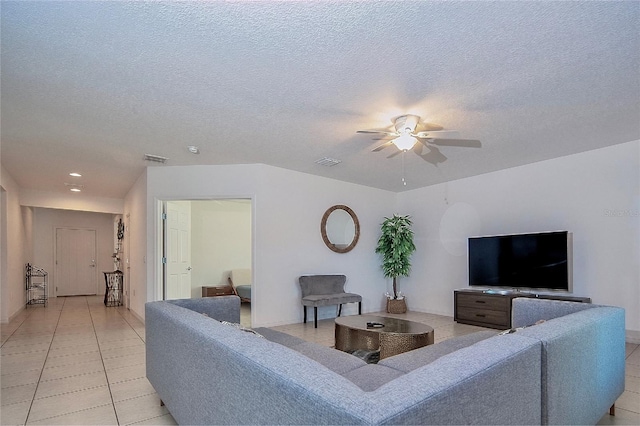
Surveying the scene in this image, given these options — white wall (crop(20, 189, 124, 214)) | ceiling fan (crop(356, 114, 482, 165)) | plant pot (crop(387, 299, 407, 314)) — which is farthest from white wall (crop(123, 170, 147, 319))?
plant pot (crop(387, 299, 407, 314))

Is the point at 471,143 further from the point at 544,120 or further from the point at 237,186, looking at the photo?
the point at 237,186

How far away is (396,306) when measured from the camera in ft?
21.2

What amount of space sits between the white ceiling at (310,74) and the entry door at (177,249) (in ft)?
5.00

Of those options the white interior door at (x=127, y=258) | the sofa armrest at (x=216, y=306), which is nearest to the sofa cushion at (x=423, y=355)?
the sofa armrest at (x=216, y=306)

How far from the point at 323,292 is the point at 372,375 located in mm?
3833

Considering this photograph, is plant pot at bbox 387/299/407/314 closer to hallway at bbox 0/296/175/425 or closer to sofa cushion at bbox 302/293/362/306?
sofa cushion at bbox 302/293/362/306

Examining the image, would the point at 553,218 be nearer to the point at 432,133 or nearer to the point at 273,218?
the point at 432,133

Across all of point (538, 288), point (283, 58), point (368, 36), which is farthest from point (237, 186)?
point (538, 288)

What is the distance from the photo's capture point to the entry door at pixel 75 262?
9.79 meters

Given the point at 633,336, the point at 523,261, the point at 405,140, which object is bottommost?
the point at 633,336

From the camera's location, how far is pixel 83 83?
2.77 meters

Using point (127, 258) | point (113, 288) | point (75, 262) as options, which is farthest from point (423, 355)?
point (75, 262)

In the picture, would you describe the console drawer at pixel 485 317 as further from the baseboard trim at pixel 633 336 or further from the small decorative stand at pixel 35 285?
the small decorative stand at pixel 35 285

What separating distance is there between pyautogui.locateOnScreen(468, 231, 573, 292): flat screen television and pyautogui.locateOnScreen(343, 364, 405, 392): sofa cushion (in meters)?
3.68
